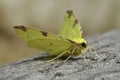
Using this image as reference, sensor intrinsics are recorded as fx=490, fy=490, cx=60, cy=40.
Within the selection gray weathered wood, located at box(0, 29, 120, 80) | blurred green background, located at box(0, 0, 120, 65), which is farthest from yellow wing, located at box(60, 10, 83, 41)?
blurred green background, located at box(0, 0, 120, 65)

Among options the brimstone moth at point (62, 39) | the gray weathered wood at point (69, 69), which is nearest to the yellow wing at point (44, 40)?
the brimstone moth at point (62, 39)

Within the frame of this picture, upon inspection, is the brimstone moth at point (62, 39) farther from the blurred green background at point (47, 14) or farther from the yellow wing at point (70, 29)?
the blurred green background at point (47, 14)

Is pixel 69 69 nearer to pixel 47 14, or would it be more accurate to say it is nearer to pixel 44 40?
pixel 44 40

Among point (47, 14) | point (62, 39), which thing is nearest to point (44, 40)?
point (62, 39)

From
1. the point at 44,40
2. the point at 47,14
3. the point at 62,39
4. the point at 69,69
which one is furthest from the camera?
the point at 47,14

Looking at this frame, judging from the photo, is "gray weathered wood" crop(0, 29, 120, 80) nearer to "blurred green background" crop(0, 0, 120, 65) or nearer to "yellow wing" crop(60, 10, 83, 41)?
"yellow wing" crop(60, 10, 83, 41)

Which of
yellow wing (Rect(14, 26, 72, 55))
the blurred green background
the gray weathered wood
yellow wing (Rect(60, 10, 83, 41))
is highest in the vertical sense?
the blurred green background
